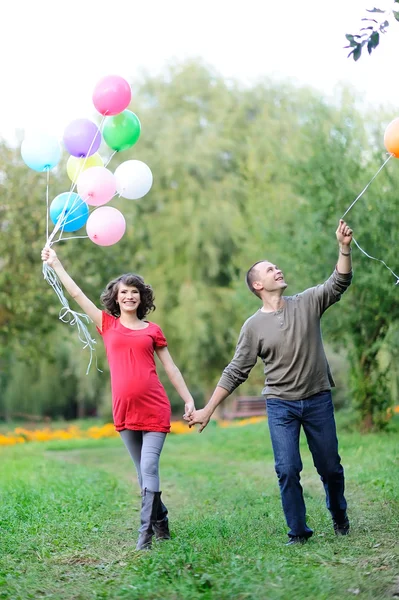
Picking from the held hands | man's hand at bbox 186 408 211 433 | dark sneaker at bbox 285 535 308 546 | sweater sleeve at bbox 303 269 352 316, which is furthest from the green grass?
the held hands

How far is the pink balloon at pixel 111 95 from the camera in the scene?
716 cm

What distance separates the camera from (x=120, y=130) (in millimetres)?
7344

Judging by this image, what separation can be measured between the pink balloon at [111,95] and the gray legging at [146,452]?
291 centimetres

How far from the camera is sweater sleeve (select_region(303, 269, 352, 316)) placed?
5557mm

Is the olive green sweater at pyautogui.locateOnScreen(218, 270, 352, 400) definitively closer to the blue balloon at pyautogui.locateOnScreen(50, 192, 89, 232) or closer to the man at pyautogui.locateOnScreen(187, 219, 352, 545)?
the man at pyautogui.locateOnScreen(187, 219, 352, 545)

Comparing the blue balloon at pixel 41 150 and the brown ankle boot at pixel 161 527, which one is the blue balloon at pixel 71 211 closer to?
the blue balloon at pixel 41 150

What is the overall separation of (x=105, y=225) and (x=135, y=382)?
1.60 m

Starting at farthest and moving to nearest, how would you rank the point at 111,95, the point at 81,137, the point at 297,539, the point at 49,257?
the point at 111,95 → the point at 81,137 → the point at 49,257 → the point at 297,539

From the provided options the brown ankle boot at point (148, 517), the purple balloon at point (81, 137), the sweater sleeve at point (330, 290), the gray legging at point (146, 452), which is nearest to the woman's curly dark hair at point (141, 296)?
the gray legging at point (146, 452)

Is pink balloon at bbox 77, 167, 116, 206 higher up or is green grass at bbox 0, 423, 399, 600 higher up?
pink balloon at bbox 77, 167, 116, 206

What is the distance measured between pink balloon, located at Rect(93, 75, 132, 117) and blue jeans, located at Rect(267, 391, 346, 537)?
303 centimetres

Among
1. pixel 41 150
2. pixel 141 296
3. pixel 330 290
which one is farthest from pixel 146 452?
pixel 41 150

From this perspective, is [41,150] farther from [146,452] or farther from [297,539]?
[297,539]

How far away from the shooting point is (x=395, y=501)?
6.96 meters
